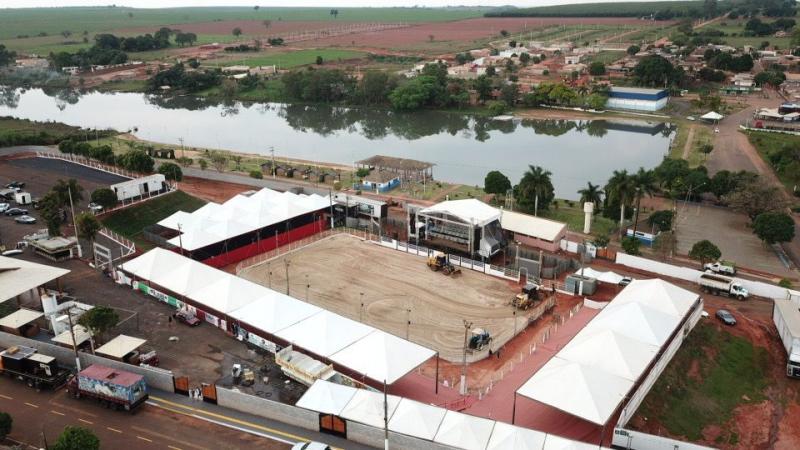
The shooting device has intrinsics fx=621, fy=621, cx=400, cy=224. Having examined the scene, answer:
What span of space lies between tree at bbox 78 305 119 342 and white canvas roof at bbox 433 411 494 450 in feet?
49.1

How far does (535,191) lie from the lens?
44.4 m

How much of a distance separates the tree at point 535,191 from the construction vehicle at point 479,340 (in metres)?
18.3

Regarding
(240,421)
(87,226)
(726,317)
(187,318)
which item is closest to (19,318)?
(187,318)

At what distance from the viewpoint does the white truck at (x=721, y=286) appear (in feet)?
→ 105

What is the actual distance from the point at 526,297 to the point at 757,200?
2162cm

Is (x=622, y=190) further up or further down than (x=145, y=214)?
further up

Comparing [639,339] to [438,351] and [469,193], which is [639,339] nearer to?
[438,351]

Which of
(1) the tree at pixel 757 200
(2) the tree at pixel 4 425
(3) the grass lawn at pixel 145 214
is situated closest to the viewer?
(2) the tree at pixel 4 425

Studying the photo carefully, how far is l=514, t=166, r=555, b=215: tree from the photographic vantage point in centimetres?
4425

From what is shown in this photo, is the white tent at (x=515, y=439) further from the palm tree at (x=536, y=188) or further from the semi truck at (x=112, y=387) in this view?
the palm tree at (x=536, y=188)

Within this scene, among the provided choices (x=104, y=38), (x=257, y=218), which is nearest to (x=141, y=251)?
(x=257, y=218)

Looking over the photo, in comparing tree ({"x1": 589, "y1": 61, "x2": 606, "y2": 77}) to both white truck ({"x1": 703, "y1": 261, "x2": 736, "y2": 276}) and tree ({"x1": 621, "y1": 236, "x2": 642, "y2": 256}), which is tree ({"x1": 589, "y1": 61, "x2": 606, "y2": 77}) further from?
white truck ({"x1": 703, "y1": 261, "x2": 736, "y2": 276})

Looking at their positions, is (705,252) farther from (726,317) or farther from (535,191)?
(535,191)

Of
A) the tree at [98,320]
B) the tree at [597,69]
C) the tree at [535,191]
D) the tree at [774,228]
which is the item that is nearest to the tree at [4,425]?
the tree at [98,320]
